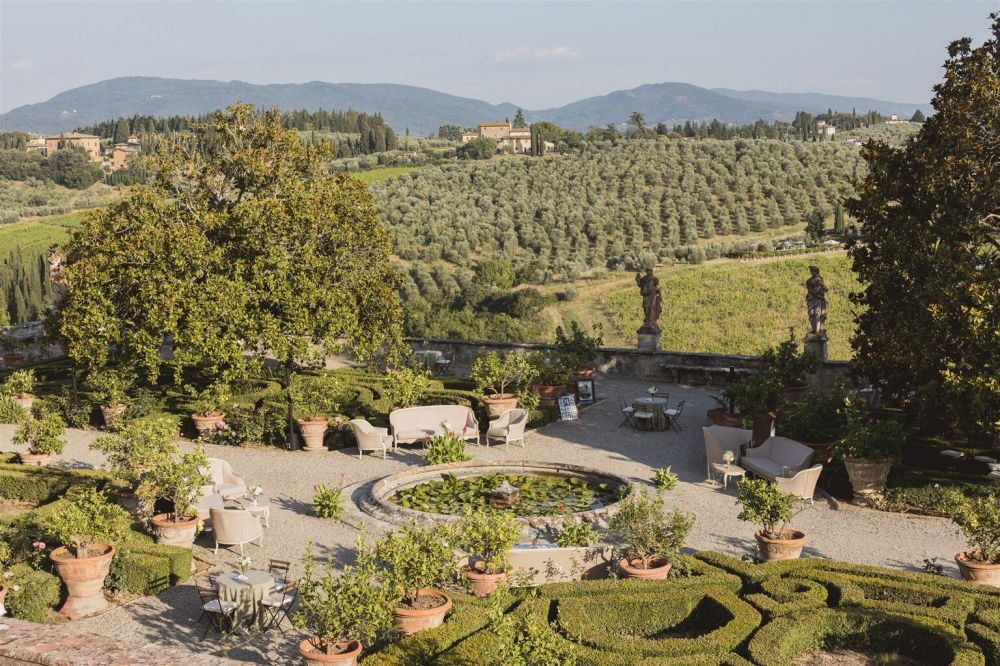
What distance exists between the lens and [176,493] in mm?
12961

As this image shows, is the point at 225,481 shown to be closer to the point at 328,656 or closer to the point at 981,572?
the point at 328,656

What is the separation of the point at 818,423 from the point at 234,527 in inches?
376

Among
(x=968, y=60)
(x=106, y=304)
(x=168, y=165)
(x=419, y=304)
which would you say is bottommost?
(x=419, y=304)

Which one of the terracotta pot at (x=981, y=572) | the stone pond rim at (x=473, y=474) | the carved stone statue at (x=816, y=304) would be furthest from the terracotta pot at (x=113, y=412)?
the terracotta pot at (x=981, y=572)

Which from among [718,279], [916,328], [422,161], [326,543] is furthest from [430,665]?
[422,161]

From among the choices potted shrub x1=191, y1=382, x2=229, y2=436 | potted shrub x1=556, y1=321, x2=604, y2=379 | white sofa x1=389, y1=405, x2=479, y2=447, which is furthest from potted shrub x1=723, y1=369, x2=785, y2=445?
potted shrub x1=191, y1=382, x2=229, y2=436

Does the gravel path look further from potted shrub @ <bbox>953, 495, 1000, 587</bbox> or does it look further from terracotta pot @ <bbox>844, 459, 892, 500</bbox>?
potted shrub @ <bbox>953, 495, 1000, 587</bbox>

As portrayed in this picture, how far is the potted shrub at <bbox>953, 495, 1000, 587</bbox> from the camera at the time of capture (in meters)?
11.1

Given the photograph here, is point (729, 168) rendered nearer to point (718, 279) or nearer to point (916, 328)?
point (718, 279)

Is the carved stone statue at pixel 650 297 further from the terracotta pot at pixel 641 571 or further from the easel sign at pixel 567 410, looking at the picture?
the terracotta pot at pixel 641 571

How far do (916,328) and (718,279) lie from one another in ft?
121

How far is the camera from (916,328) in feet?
48.6

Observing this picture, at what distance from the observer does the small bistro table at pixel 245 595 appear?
10266 mm

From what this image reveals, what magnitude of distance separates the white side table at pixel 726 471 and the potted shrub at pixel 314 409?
281 inches
